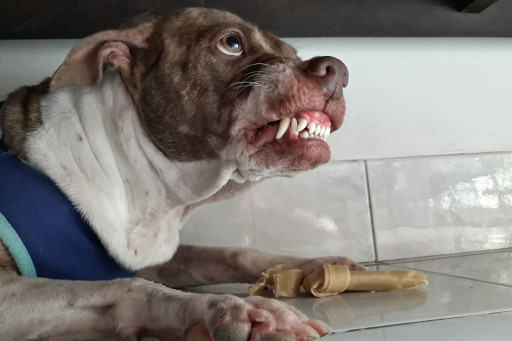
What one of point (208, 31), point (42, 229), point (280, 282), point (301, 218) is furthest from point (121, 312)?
point (301, 218)

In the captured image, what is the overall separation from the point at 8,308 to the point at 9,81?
1730mm

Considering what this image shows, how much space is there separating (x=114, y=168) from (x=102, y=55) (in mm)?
379

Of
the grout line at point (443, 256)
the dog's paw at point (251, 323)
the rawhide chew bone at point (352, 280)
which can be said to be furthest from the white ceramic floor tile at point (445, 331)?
the grout line at point (443, 256)

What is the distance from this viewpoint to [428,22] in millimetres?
3170

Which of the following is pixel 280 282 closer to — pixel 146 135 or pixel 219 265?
pixel 219 265

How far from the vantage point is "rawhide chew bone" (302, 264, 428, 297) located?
2002 mm

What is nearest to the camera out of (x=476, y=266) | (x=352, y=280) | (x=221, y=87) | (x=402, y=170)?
(x=221, y=87)

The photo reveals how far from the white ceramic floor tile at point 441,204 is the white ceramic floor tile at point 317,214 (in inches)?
3.6

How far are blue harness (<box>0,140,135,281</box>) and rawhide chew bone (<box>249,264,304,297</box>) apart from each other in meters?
0.56

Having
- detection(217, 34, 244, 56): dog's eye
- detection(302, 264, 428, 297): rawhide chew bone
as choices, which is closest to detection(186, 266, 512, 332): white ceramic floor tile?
→ detection(302, 264, 428, 297): rawhide chew bone

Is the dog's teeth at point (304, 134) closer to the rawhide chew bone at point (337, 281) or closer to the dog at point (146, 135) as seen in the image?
the dog at point (146, 135)

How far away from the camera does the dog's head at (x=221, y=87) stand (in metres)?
1.78

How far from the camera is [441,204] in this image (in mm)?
3336

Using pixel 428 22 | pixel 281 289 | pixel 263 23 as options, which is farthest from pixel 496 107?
pixel 281 289
